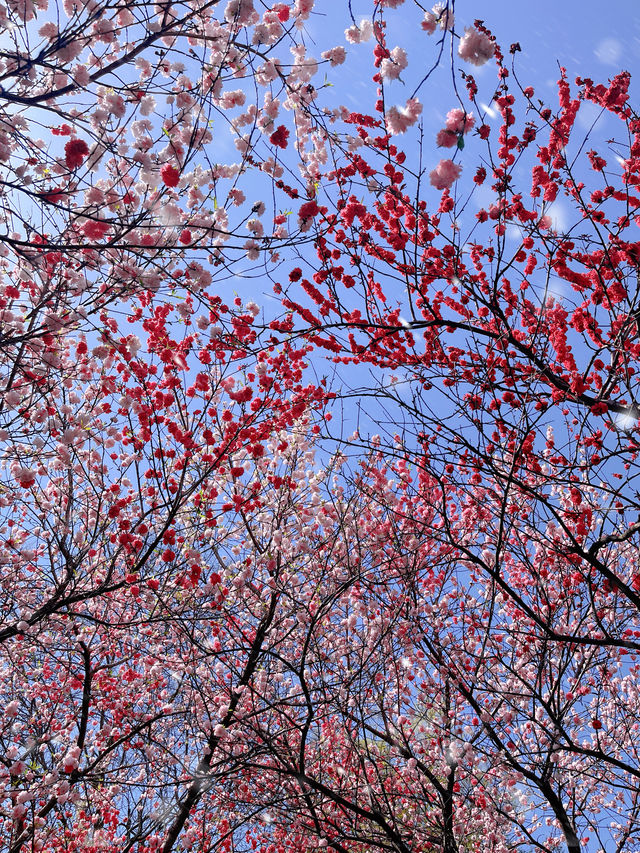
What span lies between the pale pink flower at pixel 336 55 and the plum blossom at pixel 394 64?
52 centimetres

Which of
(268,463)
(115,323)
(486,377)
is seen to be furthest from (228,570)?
(486,377)

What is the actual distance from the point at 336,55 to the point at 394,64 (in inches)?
26.0

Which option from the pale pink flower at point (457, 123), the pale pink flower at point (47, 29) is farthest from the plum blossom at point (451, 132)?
the pale pink flower at point (47, 29)

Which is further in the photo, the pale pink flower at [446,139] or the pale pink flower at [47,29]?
the pale pink flower at [47,29]

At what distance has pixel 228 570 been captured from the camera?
7820 millimetres

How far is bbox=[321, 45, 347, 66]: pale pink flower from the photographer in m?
5.08

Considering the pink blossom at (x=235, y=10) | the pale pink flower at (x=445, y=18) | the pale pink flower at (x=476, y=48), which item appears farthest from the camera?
the pink blossom at (x=235, y=10)

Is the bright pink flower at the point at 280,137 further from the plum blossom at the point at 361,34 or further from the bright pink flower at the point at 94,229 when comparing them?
the bright pink flower at the point at 94,229

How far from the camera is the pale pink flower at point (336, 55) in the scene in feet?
16.7

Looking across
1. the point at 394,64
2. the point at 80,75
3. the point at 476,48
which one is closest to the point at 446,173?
the point at 476,48

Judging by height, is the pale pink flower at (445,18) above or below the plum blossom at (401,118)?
below

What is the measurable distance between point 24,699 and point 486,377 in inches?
359

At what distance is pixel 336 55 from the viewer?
512 cm

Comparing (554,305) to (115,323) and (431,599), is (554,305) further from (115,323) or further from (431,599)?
(115,323)
